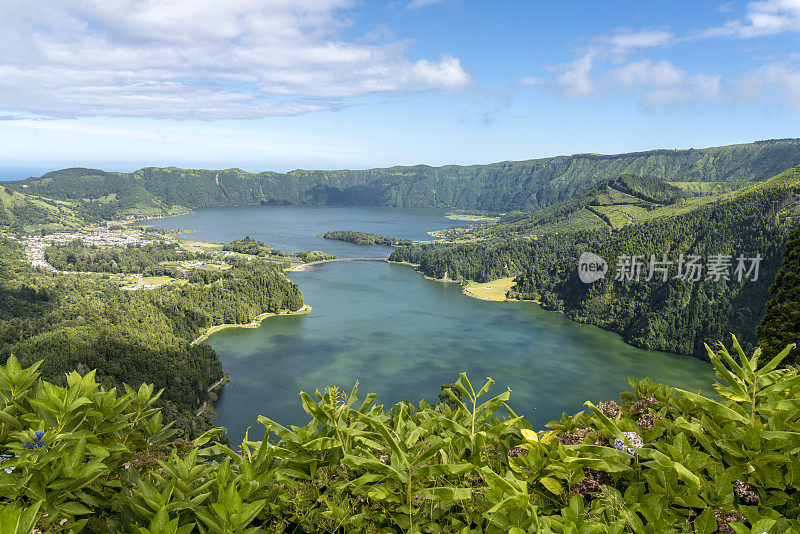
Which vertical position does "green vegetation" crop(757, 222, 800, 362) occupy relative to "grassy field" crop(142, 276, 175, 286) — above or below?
above

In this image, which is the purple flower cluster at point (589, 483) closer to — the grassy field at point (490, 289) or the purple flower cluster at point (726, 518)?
the purple flower cluster at point (726, 518)

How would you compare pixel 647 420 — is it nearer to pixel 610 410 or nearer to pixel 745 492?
pixel 610 410

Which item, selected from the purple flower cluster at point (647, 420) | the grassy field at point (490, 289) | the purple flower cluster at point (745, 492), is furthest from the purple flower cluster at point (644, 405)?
the grassy field at point (490, 289)

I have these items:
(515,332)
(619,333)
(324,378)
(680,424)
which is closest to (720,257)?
(619,333)

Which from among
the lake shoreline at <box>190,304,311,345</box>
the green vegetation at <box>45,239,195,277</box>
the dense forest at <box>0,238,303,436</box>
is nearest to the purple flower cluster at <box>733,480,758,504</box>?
the dense forest at <box>0,238,303,436</box>

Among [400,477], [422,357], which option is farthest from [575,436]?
[422,357]

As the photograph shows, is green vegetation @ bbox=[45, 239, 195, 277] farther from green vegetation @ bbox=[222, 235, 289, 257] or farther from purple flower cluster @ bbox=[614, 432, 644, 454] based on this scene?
purple flower cluster @ bbox=[614, 432, 644, 454]

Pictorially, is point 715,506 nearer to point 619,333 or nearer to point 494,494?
point 494,494
